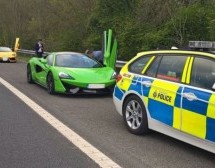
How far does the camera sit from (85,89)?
11.0m

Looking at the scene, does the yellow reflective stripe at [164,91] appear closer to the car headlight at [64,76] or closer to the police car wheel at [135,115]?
the police car wheel at [135,115]

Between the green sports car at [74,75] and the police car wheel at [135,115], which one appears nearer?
the police car wheel at [135,115]

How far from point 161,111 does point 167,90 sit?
1.07 ft

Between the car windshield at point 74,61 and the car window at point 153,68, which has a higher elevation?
the car window at point 153,68

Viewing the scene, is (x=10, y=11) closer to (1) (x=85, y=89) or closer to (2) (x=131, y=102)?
(1) (x=85, y=89)

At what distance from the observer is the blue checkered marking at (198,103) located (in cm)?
541

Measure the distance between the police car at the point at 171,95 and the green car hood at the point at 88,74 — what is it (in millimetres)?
3441

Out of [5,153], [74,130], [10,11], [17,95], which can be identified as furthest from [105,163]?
[10,11]

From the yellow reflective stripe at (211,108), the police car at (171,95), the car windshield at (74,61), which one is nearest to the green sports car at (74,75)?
the car windshield at (74,61)

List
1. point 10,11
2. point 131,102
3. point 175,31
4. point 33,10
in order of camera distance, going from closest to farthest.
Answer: point 131,102 < point 175,31 < point 33,10 < point 10,11

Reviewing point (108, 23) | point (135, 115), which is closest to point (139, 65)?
point (135, 115)

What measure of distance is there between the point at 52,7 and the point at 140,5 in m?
13.8

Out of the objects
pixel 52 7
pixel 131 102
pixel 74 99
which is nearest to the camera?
pixel 131 102

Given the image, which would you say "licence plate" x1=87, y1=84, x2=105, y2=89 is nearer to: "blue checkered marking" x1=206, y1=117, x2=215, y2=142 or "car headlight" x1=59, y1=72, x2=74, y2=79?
"car headlight" x1=59, y1=72, x2=74, y2=79
